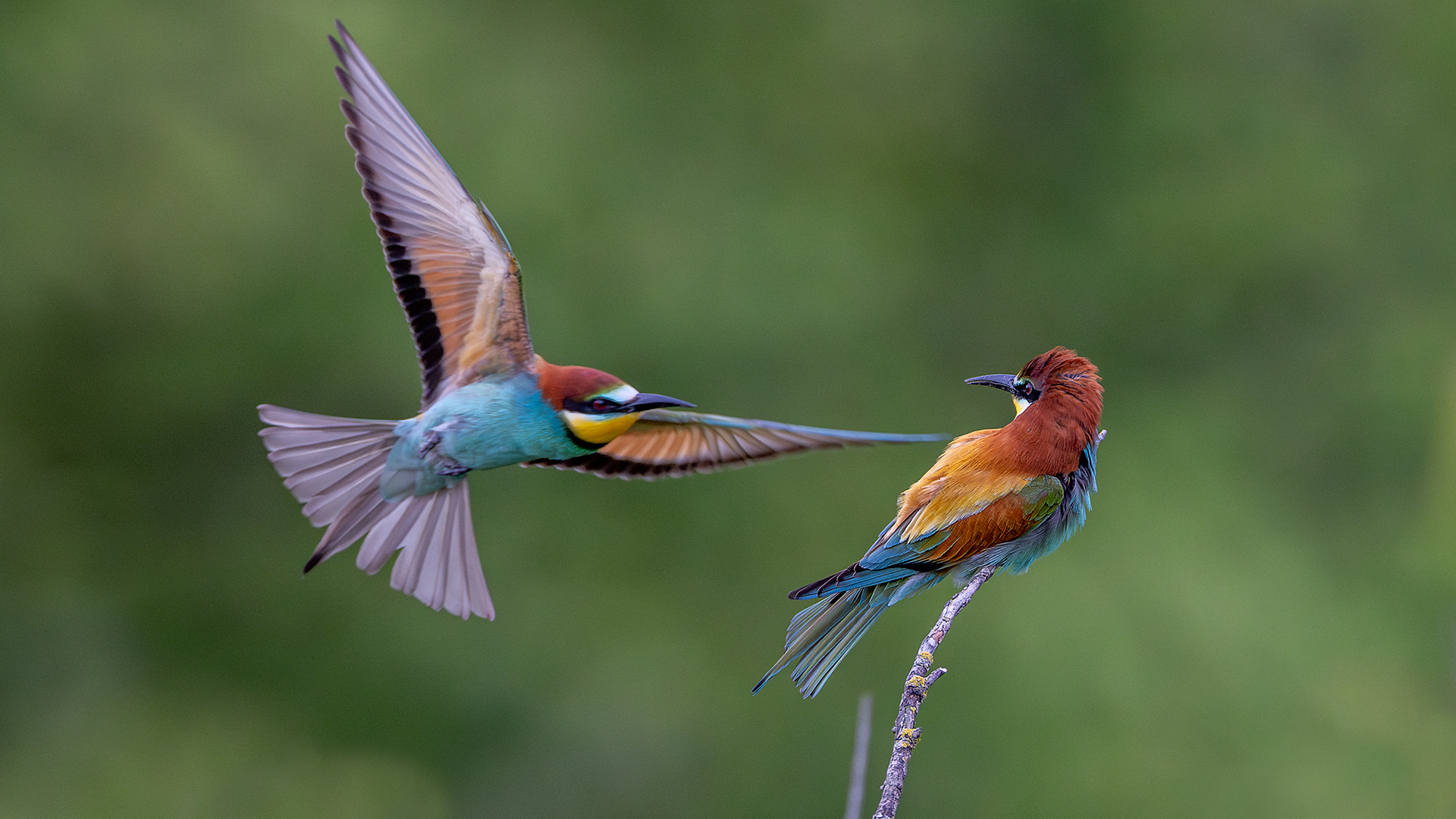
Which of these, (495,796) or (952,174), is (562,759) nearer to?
(495,796)

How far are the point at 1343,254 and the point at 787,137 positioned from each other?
10.0 ft

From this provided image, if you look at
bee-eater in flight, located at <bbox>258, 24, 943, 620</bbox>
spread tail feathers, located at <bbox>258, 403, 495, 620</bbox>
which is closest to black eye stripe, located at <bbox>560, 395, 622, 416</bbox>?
bee-eater in flight, located at <bbox>258, 24, 943, 620</bbox>

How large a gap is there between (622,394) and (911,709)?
0.83 meters

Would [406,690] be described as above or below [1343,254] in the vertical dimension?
below

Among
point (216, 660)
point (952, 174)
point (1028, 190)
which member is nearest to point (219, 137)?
point (216, 660)

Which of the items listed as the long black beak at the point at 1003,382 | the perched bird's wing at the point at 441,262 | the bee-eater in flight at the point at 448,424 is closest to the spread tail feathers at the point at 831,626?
the bee-eater in flight at the point at 448,424

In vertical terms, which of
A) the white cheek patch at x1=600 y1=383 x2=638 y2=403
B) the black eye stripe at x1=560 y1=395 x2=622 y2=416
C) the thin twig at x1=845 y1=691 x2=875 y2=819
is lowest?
the thin twig at x1=845 y1=691 x2=875 y2=819

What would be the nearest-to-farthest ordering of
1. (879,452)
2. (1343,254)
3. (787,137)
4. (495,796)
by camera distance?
1. (495,796)
2. (879,452)
3. (787,137)
4. (1343,254)

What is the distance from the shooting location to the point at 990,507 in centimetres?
222

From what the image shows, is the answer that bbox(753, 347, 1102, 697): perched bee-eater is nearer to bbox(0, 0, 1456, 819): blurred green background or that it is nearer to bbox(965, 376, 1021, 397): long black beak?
bbox(965, 376, 1021, 397): long black beak

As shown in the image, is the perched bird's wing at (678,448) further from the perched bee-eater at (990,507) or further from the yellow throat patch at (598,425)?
the perched bee-eater at (990,507)

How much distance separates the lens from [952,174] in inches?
279

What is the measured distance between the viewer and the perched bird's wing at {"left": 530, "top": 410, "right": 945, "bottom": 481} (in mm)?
2375

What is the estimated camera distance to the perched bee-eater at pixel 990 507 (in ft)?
7.13
